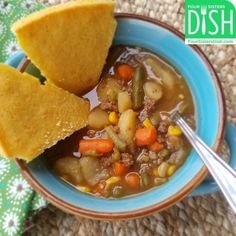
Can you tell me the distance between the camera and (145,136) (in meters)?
1.60

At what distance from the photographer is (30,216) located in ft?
5.55

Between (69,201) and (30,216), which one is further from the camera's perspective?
(30,216)

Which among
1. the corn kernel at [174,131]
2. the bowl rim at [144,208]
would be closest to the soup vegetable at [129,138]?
the corn kernel at [174,131]

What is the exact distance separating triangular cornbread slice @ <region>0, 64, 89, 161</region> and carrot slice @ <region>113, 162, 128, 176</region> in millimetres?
154

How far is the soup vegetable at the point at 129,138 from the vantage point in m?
1.59

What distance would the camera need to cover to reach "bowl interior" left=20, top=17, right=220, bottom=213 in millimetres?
1523

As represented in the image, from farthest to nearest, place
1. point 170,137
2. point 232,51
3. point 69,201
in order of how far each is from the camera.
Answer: point 232,51 < point 170,137 < point 69,201

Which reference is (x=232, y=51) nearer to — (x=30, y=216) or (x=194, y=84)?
(x=194, y=84)

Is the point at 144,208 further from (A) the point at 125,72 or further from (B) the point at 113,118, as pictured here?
(A) the point at 125,72

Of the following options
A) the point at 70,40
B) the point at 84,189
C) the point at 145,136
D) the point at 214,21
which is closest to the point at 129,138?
the point at 145,136

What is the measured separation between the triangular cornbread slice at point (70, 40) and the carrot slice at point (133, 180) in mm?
287

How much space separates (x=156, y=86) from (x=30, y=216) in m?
0.51

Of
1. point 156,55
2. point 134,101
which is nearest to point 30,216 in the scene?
point 134,101

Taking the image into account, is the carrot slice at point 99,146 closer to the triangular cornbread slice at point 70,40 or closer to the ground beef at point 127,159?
the ground beef at point 127,159
